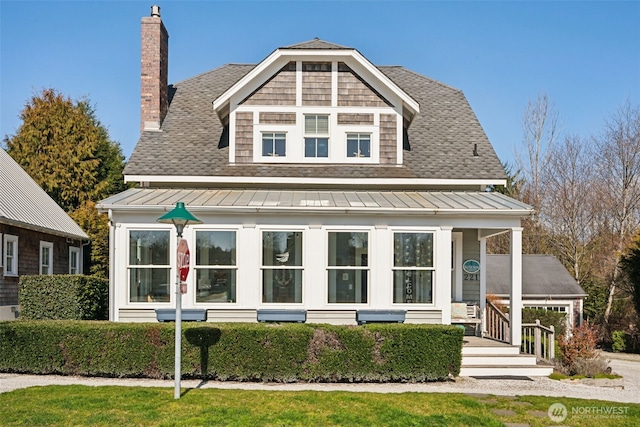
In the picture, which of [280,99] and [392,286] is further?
[280,99]

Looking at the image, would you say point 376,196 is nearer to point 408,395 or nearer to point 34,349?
point 408,395

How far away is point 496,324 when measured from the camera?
53.3 feet

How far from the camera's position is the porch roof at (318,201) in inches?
559

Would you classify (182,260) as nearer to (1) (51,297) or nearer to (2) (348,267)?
(2) (348,267)

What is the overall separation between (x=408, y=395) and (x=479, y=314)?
23.3ft

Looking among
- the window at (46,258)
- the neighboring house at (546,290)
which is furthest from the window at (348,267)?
the neighboring house at (546,290)

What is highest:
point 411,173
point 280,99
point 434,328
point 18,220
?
point 280,99

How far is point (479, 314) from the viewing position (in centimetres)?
1669

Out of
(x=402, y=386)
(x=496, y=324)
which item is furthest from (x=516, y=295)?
(x=402, y=386)

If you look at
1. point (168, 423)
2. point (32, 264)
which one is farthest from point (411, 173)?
point (32, 264)

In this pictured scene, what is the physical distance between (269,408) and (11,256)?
1286cm

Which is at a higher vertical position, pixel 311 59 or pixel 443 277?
pixel 311 59

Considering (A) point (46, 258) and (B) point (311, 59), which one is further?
(A) point (46, 258)

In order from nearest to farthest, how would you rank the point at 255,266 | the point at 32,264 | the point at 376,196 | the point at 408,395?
the point at 408,395 → the point at 255,266 → the point at 376,196 → the point at 32,264
